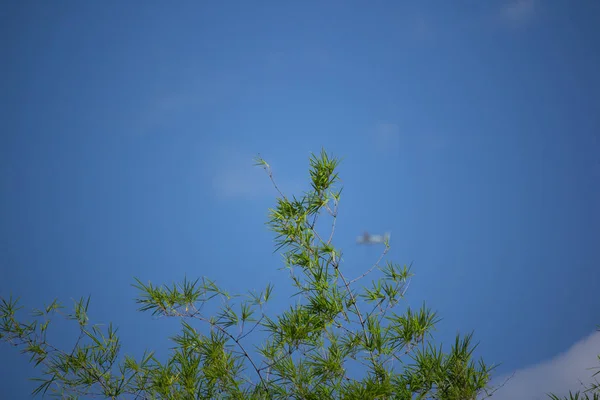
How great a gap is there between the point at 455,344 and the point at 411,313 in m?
0.27

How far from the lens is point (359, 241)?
215 inches

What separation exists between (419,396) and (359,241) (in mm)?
2996

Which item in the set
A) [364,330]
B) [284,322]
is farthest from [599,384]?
[284,322]

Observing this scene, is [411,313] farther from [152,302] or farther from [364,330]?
[152,302]

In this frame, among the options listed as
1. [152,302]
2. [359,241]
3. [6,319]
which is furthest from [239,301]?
[359,241]

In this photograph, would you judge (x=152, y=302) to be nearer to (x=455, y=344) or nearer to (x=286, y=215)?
(x=286, y=215)

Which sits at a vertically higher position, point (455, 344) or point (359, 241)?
point (359, 241)

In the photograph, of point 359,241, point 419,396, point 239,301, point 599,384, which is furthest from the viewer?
point 359,241

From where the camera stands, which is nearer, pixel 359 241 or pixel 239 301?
pixel 239 301

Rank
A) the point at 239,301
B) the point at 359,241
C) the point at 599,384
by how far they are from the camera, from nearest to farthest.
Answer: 1. the point at 599,384
2. the point at 239,301
3. the point at 359,241

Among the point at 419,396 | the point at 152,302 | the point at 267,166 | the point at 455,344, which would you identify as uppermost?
the point at 267,166

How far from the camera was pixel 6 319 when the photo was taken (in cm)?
287

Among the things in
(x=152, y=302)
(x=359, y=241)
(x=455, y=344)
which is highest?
(x=359, y=241)

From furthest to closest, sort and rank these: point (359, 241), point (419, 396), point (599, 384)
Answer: point (359, 241), point (419, 396), point (599, 384)
